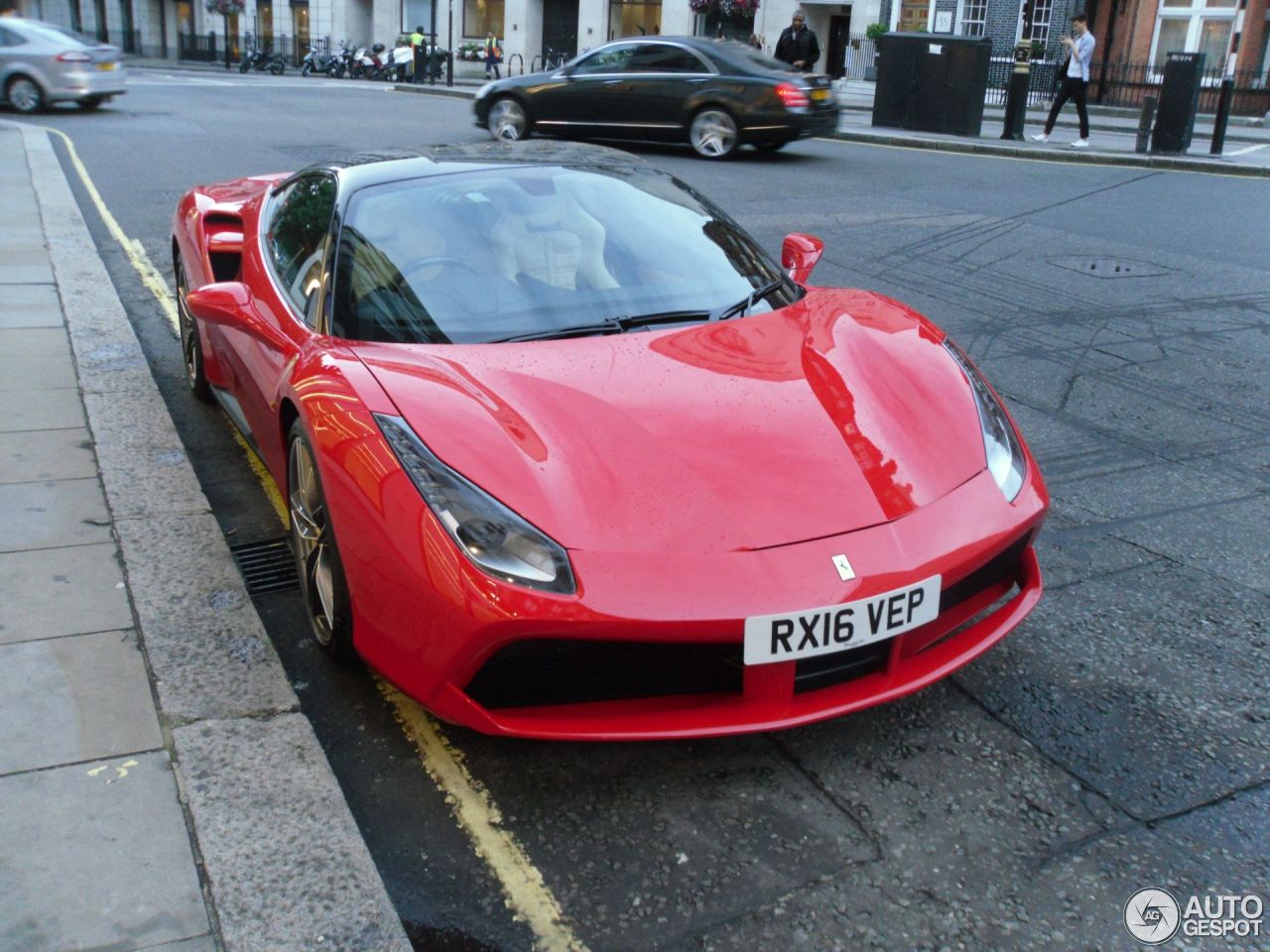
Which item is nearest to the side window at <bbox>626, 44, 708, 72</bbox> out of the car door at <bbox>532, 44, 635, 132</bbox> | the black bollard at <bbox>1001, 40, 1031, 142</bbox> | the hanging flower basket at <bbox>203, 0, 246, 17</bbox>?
the car door at <bbox>532, 44, 635, 132</bbox>

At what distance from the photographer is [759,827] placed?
2572mm

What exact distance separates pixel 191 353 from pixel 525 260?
→ 100 inches

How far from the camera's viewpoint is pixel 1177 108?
1614cm

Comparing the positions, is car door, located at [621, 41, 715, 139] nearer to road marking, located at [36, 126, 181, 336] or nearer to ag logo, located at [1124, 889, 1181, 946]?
road marking, located at [36, 126, 181, 336]

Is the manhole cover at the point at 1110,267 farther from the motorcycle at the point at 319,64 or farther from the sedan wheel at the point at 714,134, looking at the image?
the motorcycle at the point at 319,64

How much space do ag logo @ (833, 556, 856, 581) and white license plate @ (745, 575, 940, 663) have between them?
2.3 inches

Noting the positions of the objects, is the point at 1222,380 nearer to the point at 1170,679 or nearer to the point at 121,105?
the point at 1170,679

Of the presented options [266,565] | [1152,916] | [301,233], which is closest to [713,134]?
[301,233]

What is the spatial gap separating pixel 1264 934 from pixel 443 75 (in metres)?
44.0

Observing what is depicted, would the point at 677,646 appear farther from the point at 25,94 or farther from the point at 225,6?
the point at 225,6

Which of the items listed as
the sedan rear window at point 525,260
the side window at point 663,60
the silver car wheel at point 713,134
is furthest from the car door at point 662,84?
the sedan rear window at point 525,260

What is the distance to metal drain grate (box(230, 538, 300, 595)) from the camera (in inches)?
149

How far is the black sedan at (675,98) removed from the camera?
14172mm

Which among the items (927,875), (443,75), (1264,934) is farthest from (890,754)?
(443,75)
